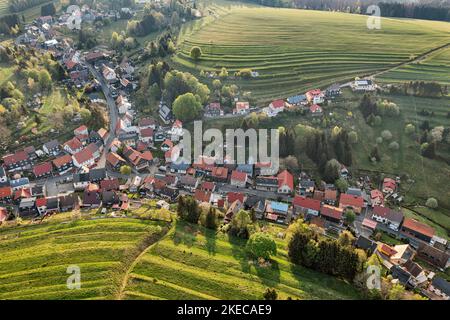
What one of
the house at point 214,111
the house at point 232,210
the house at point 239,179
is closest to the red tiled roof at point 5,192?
the house at point 232,210

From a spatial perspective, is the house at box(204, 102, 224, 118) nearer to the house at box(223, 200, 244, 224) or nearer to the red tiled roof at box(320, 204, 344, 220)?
the house at box(223, 200, 244, 224)

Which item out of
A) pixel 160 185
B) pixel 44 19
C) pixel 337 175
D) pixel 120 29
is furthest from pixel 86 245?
pixel 44 19

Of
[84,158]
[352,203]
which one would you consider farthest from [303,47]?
[84,158]

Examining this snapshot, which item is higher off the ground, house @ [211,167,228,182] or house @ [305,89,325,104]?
house @ [305,89,325,104]

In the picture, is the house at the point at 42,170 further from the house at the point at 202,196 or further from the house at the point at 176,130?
the house at the point at 202,196

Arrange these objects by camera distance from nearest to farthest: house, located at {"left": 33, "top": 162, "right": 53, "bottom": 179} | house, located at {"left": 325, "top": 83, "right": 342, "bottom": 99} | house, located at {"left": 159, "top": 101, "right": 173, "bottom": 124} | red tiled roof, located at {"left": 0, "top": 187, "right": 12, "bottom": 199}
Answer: red tiled roof, located at {"left": 0, "top": 187, "right": 12, "bottom": 199}, house, located at {"left": 33, "top": 162, "right": 53, "bottom": 179}, house, located at {"left": 159, "top": 101, "right": 173, "bottom": 124}, house, located at {"left": 325, "top": 83, "right": 342, "bottom": 99}

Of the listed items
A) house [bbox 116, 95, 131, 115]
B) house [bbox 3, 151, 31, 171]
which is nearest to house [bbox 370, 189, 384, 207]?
house [bbox 116, 95, 131, 115]

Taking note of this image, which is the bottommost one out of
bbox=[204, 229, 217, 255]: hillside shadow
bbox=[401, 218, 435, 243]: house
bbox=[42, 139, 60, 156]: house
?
bbox=[401, 218, 435, 243]: house
